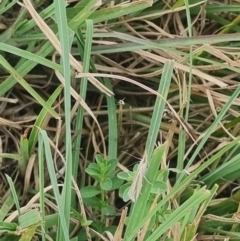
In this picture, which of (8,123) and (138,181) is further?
(8,123)

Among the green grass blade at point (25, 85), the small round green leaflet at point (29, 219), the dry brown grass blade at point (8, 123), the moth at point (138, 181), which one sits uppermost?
the green grass blade at point (25, 85)

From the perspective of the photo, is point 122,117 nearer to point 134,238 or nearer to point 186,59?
point 186,59

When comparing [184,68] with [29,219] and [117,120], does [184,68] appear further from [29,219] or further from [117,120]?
[29,219]

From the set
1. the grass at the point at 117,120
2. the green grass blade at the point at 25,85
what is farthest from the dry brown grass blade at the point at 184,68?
the green grass blade at the point at 25,85

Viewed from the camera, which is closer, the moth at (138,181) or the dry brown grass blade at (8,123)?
the moth at (138,181)

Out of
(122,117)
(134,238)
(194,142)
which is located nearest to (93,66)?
(122,117)

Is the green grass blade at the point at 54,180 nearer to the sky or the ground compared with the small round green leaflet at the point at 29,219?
nearer to the sky

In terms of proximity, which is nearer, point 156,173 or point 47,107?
point 156,173

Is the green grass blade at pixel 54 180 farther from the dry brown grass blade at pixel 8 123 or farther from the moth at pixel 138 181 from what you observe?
the dry brown grass blade at pixel 8 123

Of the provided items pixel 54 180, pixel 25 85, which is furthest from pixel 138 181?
pixel 25 85
